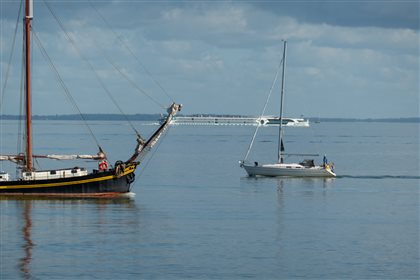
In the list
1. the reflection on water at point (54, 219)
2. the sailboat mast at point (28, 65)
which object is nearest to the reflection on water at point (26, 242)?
the reflection on water at point (54, 219)

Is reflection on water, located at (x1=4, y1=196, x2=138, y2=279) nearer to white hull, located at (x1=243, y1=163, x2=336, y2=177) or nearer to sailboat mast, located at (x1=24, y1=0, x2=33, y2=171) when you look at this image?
sailboat mast, located at (x1=24, y1=0, x2=33, y2=171)

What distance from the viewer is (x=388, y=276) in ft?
134

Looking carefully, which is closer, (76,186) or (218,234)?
(218,234)

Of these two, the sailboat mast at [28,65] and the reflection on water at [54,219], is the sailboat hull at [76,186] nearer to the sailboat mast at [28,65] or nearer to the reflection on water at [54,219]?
the reflection on water at [54,219]

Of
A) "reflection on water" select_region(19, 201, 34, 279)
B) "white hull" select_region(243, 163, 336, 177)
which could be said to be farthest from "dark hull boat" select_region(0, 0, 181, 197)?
"white hull" select_region(243, 163, 336, 177)

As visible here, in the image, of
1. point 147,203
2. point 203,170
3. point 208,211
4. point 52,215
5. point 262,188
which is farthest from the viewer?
point 203,170

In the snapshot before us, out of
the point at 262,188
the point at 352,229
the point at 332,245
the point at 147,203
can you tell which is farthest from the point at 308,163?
the point at 332,245

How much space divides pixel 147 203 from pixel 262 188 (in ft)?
53.9

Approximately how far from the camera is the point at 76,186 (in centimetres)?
6600

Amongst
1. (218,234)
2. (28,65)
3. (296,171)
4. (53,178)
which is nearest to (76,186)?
(53,178)

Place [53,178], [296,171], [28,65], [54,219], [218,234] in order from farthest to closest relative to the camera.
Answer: [296,171] → [28,65] → [53,178] → [54,219] → [218,234]

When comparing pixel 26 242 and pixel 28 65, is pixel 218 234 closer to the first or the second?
pixel 26 242

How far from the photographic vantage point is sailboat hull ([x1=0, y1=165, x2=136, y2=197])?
65.4 metres

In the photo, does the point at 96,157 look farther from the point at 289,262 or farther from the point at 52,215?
the point at 289,262
